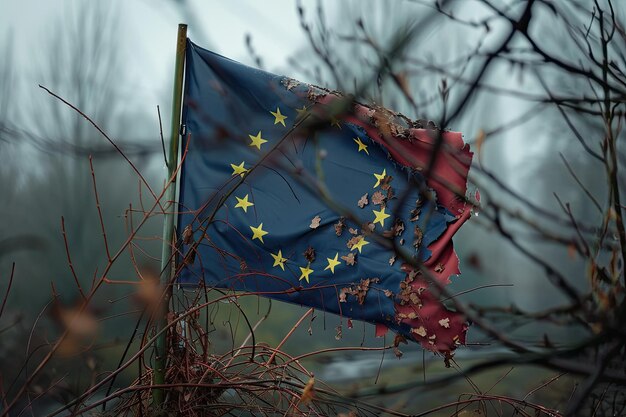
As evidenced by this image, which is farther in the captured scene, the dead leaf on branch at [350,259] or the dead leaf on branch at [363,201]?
the dead leaf on branch at [363,201]

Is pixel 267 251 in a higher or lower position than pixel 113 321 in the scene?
lower

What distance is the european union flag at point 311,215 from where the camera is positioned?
4.68 meters

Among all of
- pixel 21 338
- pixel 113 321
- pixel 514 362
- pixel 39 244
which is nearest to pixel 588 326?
pixel 514 362

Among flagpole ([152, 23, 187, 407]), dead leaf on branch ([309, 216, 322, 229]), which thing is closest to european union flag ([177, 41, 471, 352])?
dead leaf on branch ([309, 216, 322, 229])

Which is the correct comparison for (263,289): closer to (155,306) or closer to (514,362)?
(155,306)

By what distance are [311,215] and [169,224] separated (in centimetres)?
100

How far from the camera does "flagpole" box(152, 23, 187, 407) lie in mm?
4239

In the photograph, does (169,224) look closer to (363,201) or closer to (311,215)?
(311,215)

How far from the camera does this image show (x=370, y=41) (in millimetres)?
2086

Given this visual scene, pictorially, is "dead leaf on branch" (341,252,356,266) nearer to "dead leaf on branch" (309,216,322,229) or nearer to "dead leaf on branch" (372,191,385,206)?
"dead leaf on branch" (309,216,322,229)

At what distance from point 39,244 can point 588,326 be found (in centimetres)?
186

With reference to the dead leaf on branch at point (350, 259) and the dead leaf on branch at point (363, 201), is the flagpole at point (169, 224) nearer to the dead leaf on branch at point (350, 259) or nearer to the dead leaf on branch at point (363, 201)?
the dead leaf on branch at point (350, 259)

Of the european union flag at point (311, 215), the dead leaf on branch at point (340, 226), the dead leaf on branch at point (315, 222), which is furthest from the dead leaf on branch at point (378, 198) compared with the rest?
the dead leaf on branch at point (315, 222)

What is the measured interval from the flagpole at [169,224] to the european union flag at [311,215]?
133 millimetres
